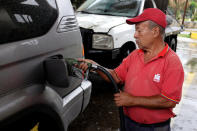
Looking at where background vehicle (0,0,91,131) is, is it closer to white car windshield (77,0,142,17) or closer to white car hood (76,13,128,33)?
white car hood (76,13,128,33)

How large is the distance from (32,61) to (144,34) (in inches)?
31.1

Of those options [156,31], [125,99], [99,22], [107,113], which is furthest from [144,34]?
[99,22]

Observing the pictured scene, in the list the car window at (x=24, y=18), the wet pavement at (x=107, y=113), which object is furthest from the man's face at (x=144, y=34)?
the wet pavement at (x=107, y=113)

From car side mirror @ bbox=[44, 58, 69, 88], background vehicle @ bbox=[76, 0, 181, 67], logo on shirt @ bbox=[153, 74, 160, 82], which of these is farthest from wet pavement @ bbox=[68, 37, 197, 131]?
logo on shirt @ bbox=[153, 74, 160, 82]

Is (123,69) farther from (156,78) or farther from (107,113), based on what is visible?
(107,113)

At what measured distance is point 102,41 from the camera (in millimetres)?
3873

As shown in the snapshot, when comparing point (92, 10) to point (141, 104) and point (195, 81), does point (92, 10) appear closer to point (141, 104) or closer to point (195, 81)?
point (195, 81)

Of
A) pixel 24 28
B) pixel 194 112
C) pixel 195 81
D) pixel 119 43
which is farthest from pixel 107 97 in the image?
pixel 24 28

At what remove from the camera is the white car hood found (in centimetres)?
390

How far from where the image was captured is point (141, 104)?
5.40ft

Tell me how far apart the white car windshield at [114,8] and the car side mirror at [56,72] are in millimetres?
3258

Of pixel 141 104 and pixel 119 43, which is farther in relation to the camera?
pixel 119 43

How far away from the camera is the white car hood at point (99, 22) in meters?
3.90

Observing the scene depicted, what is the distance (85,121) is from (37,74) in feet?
5.96
